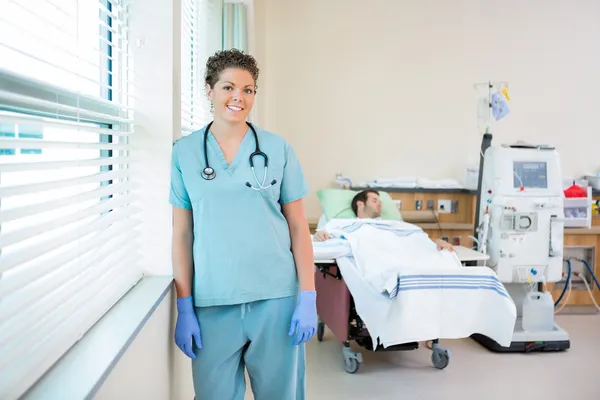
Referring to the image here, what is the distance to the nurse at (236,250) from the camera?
159cm

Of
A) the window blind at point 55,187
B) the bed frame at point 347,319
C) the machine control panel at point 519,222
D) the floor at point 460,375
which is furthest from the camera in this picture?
the machine control panel at point 519,222

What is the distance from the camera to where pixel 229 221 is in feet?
5.20

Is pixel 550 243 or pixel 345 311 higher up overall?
pixel 550 243

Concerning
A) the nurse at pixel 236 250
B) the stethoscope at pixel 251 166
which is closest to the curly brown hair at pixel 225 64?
the nurse at pixel 236 250

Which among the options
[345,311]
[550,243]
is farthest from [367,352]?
[550,243]

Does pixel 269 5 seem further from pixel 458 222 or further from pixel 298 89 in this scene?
pixel 458 222

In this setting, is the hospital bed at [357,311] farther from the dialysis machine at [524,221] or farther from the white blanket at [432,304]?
the dialysis machine at [524,221]

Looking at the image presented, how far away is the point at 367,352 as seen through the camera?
344 cm

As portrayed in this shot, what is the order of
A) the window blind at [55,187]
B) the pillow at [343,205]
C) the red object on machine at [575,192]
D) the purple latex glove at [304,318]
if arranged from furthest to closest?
1. the red object on machine at [575,192]
2. the pillow at [343,205]
3. the purple latex glove at [304,318]
4. the window blind at [55,187]

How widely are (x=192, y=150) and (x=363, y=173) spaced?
10.3 feet

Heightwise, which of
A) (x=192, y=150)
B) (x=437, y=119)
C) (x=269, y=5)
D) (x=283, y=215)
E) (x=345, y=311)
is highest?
(x=269, y=5)

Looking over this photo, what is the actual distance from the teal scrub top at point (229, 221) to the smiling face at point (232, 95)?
9cm

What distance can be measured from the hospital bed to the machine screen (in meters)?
0.58

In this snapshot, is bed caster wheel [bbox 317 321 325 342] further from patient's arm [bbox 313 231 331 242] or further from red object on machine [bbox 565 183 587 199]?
red object on machine [bbox 565 183 587 199]
